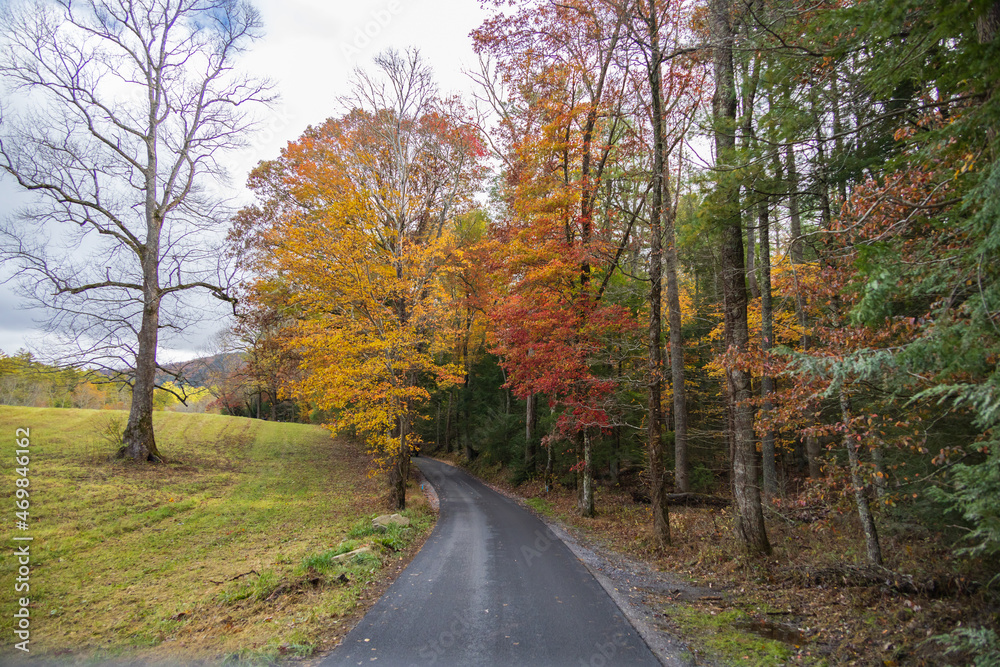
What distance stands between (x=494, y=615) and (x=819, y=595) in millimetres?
4597

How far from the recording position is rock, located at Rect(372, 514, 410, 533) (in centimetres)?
1043

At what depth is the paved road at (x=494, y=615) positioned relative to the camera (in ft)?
15.4

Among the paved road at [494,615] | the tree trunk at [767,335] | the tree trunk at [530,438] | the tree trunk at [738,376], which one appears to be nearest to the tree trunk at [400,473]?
the paved road at [494,615]

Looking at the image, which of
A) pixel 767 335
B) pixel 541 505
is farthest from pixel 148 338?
pixel 767 335

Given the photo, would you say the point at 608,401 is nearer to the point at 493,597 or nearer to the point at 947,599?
the point at 493,597

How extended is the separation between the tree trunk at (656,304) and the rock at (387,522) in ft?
19.8

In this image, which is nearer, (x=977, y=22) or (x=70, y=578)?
(x=977, y=22)

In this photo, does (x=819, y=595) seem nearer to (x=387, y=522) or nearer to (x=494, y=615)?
(x=494, y=615)

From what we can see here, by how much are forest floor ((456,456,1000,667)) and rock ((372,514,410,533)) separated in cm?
494

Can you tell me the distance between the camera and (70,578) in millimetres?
6938

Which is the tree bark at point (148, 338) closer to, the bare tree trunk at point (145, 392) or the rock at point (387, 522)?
the bare tree trunk at point (145, 392)

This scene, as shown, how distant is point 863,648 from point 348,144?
56.3 ft

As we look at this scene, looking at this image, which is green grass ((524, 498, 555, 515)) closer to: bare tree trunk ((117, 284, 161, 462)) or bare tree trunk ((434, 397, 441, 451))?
bare tree trunk ((117, 284, 161, 462))

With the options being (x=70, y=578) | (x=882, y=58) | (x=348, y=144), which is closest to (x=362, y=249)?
(x=348, y=144)
